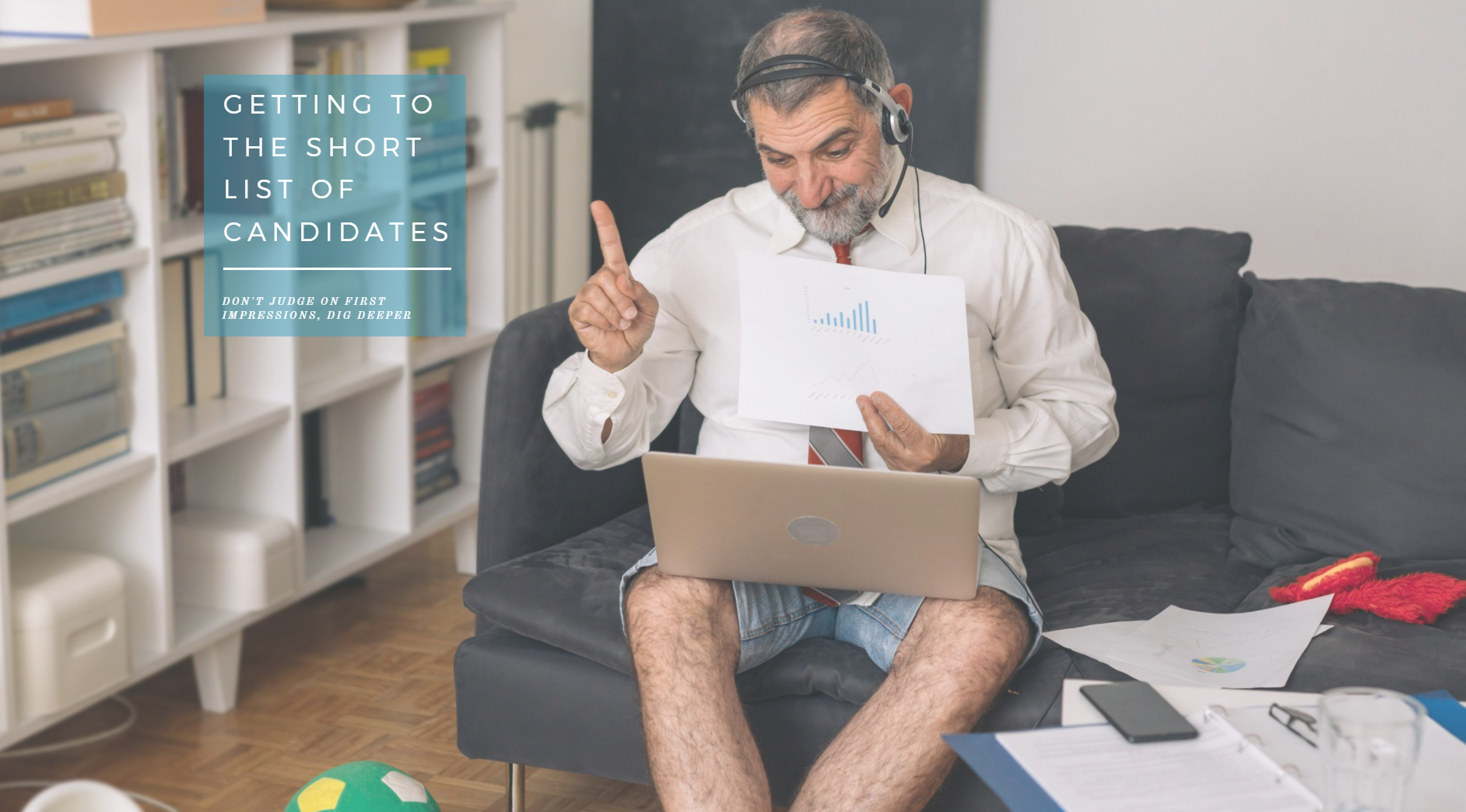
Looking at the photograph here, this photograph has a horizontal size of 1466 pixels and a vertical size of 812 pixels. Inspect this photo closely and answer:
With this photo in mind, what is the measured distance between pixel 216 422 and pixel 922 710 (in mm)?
1419

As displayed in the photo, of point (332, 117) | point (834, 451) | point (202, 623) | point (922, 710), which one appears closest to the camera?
point (922, 710)

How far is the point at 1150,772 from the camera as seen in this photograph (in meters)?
1.15

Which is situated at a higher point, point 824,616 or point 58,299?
point 58,299

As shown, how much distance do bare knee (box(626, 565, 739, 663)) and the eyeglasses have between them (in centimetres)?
62

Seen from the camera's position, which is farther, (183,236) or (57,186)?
(183,236)

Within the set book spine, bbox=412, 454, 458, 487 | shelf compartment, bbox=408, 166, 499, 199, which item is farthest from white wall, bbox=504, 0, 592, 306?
book spine, bbox=412, 454, 458, 487

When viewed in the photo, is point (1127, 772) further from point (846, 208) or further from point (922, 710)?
point (846, 208)

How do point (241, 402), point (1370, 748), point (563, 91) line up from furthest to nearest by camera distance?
point (563, 91) < point (241, 402) < point (1370, 748)

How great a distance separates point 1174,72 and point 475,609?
196cm

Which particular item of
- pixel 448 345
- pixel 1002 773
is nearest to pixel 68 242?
pixel 448 345

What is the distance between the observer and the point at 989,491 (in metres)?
1.79

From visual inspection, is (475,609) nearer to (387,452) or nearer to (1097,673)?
(1097,673)

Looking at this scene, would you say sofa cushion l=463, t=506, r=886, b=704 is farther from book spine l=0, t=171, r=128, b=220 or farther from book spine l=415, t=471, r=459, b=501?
book spine l=415, t=471, r=459, b=501

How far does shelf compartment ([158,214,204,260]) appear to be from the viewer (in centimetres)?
226
